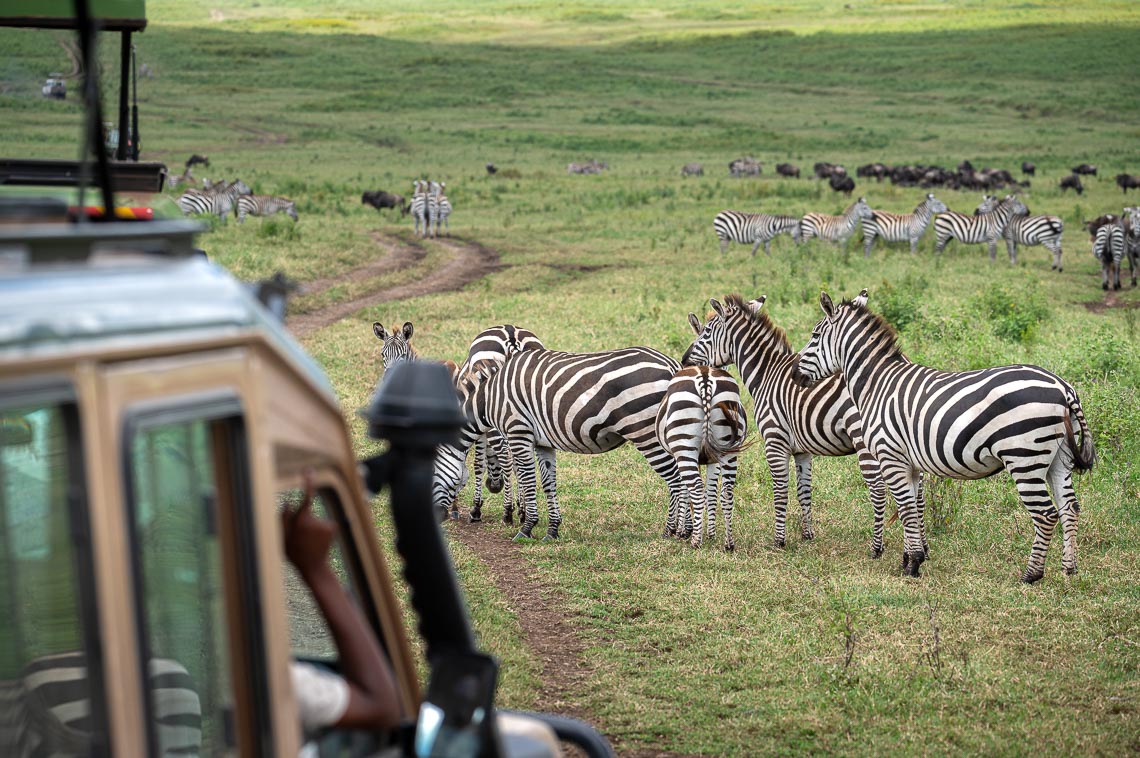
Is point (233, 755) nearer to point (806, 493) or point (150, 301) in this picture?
point (150, 301)

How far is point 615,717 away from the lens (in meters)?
5.95

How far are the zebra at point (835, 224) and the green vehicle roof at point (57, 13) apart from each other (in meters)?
20.4

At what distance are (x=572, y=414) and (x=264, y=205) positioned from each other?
21.3m

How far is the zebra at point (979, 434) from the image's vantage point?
788cm

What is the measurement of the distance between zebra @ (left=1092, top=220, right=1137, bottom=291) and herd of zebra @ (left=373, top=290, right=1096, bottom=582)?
13.9 m

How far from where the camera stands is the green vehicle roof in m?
6.99

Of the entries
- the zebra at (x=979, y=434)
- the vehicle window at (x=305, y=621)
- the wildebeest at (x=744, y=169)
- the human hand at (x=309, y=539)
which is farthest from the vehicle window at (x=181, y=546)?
the wildebeest at (x=744, y=169)

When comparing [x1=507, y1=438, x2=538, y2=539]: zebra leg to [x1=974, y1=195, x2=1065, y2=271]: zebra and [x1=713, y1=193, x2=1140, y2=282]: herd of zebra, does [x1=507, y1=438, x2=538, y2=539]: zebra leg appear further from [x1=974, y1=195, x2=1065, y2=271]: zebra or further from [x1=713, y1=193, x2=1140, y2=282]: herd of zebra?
[x1=974, y1=195, x2=1065, y2=271]: zebra

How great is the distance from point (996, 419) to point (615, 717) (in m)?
Result: 3.39

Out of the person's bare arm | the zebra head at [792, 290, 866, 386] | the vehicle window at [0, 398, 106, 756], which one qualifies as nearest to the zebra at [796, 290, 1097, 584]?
the zebra head at [792, 290, 866, 386]

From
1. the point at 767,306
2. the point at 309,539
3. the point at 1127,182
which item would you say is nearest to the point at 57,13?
the point at 309,539

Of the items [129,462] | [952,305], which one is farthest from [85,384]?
[952,305]

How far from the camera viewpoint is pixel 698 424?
8836 millimetres

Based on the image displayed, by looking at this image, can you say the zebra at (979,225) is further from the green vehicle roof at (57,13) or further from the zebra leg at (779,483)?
the green vehicle roof at (57,13)
